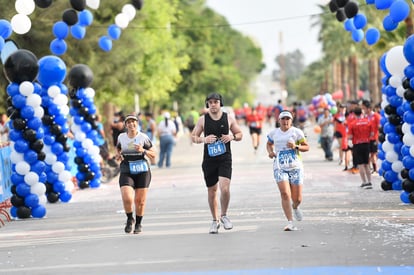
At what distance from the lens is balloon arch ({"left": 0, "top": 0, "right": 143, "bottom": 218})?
1825cm

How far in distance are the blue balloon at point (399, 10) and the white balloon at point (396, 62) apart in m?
0.76

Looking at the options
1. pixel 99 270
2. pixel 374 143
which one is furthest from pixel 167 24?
pixel 99 270

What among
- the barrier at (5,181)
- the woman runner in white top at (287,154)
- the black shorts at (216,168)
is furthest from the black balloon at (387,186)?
the barrier at (5,181)

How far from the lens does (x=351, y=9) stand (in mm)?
22688

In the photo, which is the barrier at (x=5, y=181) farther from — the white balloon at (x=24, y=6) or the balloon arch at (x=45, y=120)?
the white balloon at (x=24, y=6)

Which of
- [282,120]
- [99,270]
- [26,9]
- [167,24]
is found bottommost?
[99,270]

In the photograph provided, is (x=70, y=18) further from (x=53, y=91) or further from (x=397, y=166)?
(x=397, y=166)

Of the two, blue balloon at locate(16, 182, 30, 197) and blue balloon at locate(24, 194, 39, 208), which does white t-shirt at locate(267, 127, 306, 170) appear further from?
blue balloon at locate(16, 182, 30, 197)

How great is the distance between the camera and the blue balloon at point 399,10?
17.6 m

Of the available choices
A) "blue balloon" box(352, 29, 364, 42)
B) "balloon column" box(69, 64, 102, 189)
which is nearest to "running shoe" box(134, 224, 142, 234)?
"balloon column" box(69, 64, 102, 189)

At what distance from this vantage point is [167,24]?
5550 cm

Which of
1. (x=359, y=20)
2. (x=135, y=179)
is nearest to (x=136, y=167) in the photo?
(x=135, y=179)

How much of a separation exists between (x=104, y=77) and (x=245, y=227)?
79.7 feet

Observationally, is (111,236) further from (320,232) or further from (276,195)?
(276,195)
